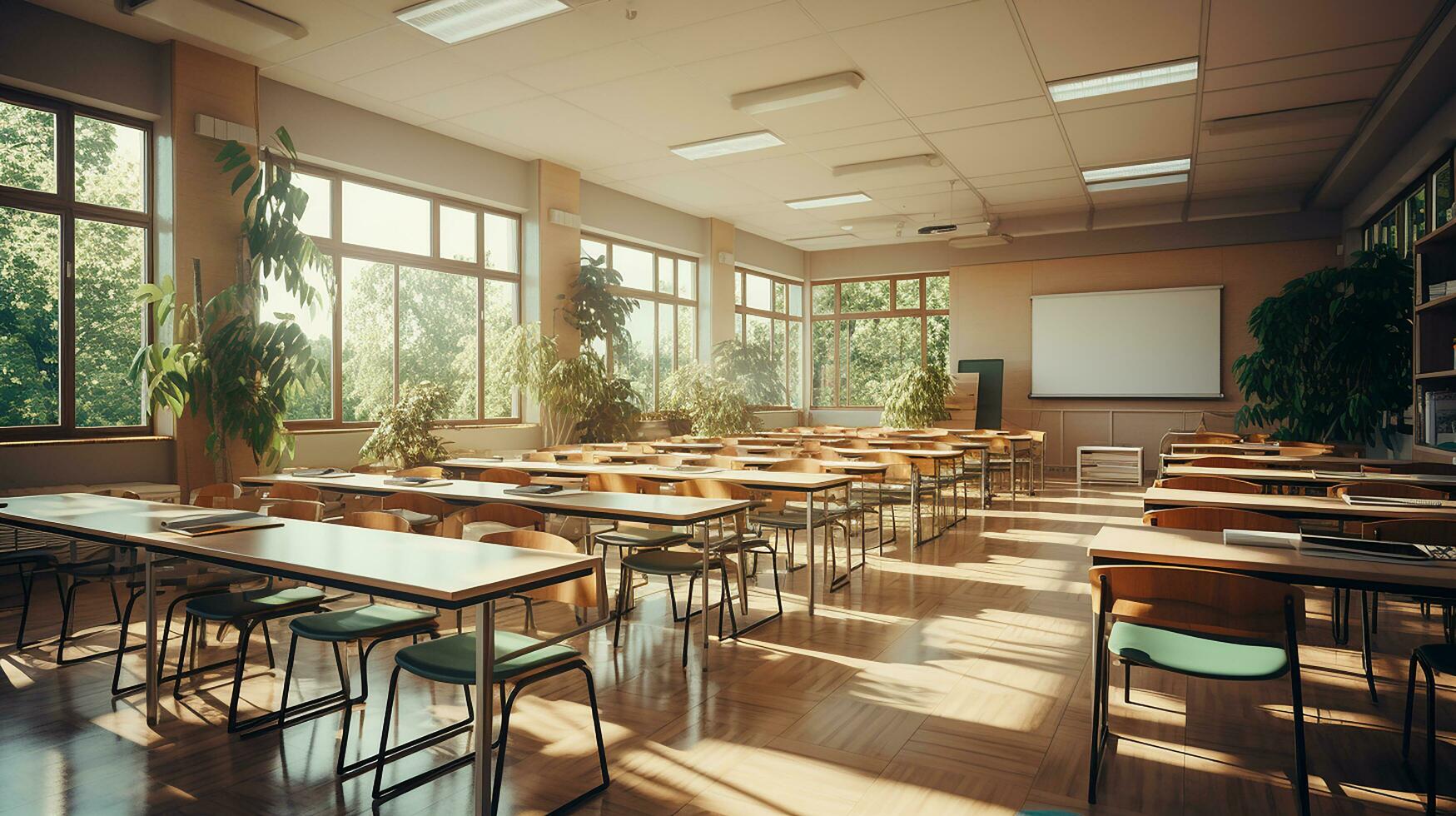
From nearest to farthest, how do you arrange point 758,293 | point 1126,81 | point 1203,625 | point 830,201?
1. point 1203,625
2. point 1126,81
3. point 830,201
4. point 758,293

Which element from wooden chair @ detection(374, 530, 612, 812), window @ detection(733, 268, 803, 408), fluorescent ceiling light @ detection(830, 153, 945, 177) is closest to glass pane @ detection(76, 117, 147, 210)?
wooden chair @ detection(374, 530, 612, 812)

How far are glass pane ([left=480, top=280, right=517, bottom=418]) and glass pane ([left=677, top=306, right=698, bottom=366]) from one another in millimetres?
3246

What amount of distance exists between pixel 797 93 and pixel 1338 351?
5610 millimetres

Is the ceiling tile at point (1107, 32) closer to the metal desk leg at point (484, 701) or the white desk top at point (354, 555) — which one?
the white desk top at point (354, 555)

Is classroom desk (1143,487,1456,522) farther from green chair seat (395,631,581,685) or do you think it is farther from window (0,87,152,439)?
window (0,87,152,439)

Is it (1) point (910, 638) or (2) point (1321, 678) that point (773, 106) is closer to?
(1) point (910, 638)


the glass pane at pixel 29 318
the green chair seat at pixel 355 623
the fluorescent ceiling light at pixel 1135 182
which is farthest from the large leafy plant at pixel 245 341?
the fluorescent ceiling light at pixel 1135 182

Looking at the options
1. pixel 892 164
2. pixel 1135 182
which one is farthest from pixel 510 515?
pixel 1135 182

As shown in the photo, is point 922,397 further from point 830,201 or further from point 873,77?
point 873,77

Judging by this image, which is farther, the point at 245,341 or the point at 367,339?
the point at 367,339

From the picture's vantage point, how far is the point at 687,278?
1236 cm

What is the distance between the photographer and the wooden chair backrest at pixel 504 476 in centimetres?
507

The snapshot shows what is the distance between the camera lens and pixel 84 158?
19.7 ft

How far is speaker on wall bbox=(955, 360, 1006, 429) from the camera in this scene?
43.5ft
